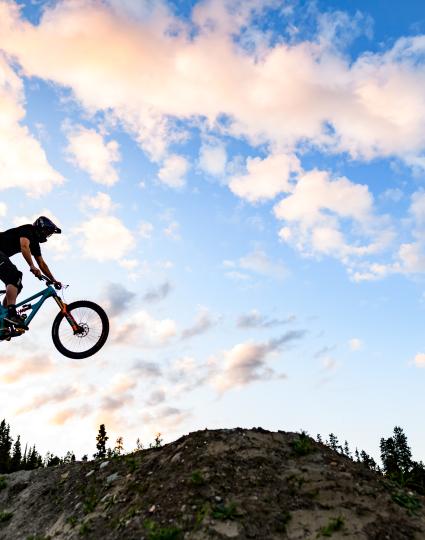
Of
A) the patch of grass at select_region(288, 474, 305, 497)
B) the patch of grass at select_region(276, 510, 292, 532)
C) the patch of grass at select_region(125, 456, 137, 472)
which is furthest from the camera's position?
the patch of grass at select_region(125, 456, 137, 472)

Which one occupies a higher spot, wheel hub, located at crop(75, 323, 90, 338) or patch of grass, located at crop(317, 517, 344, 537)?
wheel hub, located at crop(75, 323, 90, 338)

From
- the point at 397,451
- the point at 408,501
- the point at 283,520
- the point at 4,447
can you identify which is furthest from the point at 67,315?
the point at 4,447

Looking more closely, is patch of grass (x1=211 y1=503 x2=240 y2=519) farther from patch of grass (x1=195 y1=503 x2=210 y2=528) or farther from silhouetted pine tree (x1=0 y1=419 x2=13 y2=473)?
silhouetted pine tree (x1=0 y1=419 x2=13 y2=473)

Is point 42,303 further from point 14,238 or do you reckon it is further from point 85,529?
point 85,529

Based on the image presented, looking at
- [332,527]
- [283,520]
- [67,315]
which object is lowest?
[332,527]

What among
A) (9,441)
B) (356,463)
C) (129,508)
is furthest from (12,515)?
(9,441)

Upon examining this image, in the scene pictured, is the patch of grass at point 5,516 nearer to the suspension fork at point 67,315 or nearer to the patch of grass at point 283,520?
the suspension fork at point 67,315

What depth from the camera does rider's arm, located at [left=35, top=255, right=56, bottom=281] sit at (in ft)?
42.8

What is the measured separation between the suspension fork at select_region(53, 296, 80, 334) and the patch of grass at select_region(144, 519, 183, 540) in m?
6.45

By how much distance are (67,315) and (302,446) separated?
7467mm

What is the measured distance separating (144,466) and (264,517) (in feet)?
12.5

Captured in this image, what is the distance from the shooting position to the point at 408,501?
28.8 ft

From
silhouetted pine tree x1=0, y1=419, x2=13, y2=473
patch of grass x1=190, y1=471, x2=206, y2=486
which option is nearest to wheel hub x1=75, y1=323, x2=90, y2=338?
patch of grass x1=190, y1=471, x2=206, y2=486

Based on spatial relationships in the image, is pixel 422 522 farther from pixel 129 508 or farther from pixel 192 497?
pixel 129 508
